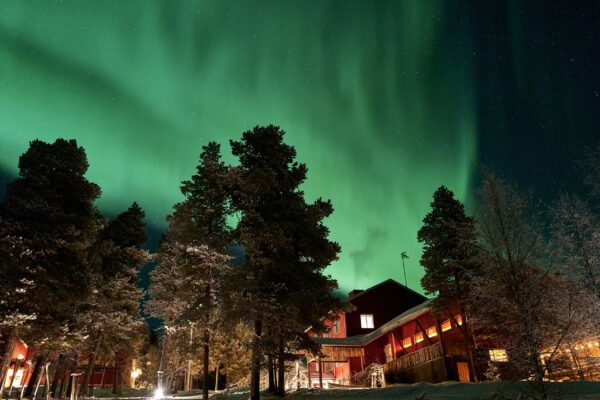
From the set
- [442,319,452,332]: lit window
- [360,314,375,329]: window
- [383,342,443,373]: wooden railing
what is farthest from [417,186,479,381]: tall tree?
[360,314,375,329]: window

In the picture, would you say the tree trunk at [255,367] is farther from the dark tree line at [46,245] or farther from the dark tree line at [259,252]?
the dark tree line at [46,245]

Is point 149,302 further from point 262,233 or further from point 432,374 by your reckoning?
point 432,374

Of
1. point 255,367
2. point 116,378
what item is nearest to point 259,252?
point 255,367

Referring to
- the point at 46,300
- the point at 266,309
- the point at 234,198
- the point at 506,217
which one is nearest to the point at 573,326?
the point at 506,217

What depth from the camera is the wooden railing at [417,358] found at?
28.3 metres

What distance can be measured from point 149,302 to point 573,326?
27535 millimetres

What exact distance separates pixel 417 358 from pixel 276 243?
18557 mm

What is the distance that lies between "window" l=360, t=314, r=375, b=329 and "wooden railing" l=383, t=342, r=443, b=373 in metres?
7.55

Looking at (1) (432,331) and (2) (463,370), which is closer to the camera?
(2) (463,370)

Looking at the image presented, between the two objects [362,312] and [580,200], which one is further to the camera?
[362,312]

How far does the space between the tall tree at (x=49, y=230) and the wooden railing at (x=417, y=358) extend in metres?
22.9

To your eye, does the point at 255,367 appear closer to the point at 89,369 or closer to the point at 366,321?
the point at 89,369

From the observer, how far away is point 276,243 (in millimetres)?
18688

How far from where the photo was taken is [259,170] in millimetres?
19281
